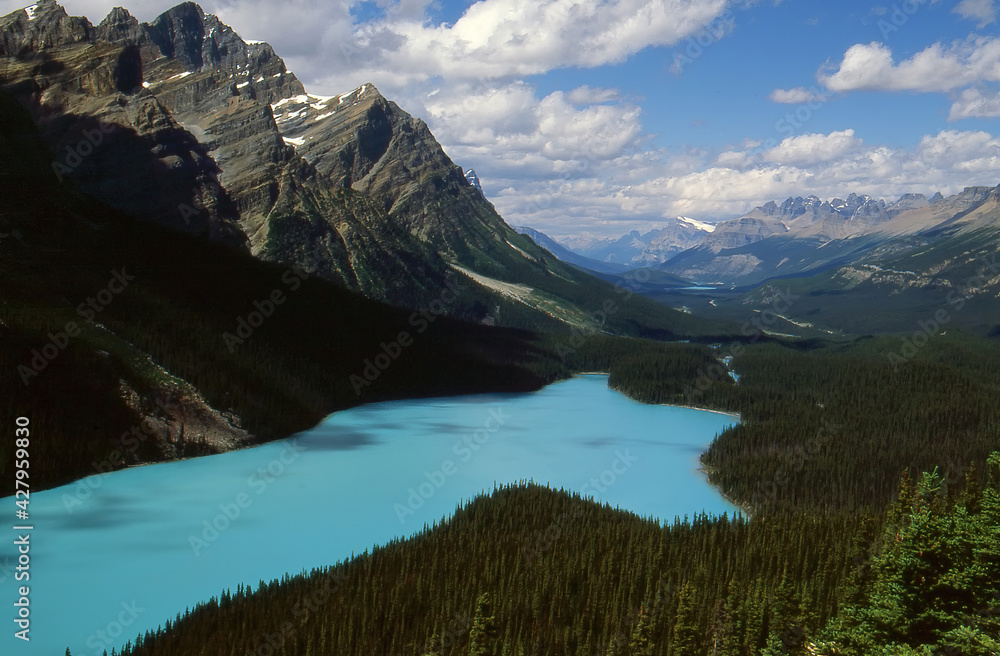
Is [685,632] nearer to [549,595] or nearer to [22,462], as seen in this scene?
[549,595]

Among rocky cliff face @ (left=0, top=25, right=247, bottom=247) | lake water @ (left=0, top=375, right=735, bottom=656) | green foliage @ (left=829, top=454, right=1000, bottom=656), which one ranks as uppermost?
rocky cliff face @ (left=0, top=25, right=247, bottom=247)

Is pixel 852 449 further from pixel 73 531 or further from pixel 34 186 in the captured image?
pixel 34 186

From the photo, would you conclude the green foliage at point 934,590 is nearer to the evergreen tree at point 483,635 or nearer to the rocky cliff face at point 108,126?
the evergreen tree at point 483,635

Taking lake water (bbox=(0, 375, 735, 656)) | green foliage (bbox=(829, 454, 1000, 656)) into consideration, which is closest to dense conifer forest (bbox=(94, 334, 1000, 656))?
green foliage (bbox=(829, 454, 1000, 656))

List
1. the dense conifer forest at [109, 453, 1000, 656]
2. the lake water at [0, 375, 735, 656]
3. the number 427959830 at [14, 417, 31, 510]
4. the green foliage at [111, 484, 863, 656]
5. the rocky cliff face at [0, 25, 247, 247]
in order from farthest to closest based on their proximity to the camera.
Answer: the rocky cliff face at [0, 25, 247, 247] → the number 427959830 at [14, 417, 31, 510] → the lake water at [0, 375, 735, 656] → the green foliage at [111, 484, 863, 656] → the dense conifer forest at [109, 453, 1000, 656]

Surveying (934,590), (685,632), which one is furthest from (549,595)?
(934,590)

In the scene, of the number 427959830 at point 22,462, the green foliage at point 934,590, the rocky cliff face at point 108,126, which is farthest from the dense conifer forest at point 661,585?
the rocky cliff face at point 108,126

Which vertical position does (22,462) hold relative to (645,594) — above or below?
below

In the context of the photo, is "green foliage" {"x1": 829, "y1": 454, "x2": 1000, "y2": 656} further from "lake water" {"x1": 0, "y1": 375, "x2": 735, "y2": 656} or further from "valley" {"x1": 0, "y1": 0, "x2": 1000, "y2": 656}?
"lake water" {"x1": 0, "y1": 375, "x2": 735, "y2": 656}

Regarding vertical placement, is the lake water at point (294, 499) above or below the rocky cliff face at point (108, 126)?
below
